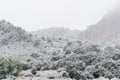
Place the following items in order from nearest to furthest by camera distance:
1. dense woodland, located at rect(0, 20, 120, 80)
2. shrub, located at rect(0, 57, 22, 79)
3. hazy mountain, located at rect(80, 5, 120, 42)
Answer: shrub, located at rect(0, 57, 22, 79) → dense woodland, located at rect(0, 20, 120, 80) → hazy mountain, located at rect(80, 5, 120, 42)

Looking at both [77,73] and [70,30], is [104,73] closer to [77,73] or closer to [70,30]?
[77,73]

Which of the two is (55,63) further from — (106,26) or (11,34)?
(106,26)

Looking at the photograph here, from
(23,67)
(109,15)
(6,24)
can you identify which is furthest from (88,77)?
(109,15)

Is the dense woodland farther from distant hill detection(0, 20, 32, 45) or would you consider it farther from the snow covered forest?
distant hill detection(0, 20, 32, 45)

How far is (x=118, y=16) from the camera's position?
73.2m

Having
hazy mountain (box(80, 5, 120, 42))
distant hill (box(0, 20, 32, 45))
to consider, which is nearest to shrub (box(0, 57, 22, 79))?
distant hill (box(0, 20, 32, 45))

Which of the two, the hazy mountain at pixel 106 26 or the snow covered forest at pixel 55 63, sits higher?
the hazy mountain at pixel 106 26

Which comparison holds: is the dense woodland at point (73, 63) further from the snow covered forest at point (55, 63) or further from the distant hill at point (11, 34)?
the distant hill at point (11, 34)

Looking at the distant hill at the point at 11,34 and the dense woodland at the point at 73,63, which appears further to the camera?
the distant hill at the point at 11,34

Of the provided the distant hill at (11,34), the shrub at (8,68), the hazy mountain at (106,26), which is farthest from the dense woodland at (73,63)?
the hazy mountain at (106,26)

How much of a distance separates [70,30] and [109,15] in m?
13.7

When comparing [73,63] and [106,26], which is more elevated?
[106,26]

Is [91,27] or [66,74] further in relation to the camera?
[91,27]

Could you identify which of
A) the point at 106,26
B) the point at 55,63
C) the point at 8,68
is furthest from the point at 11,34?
the point at 106,26
